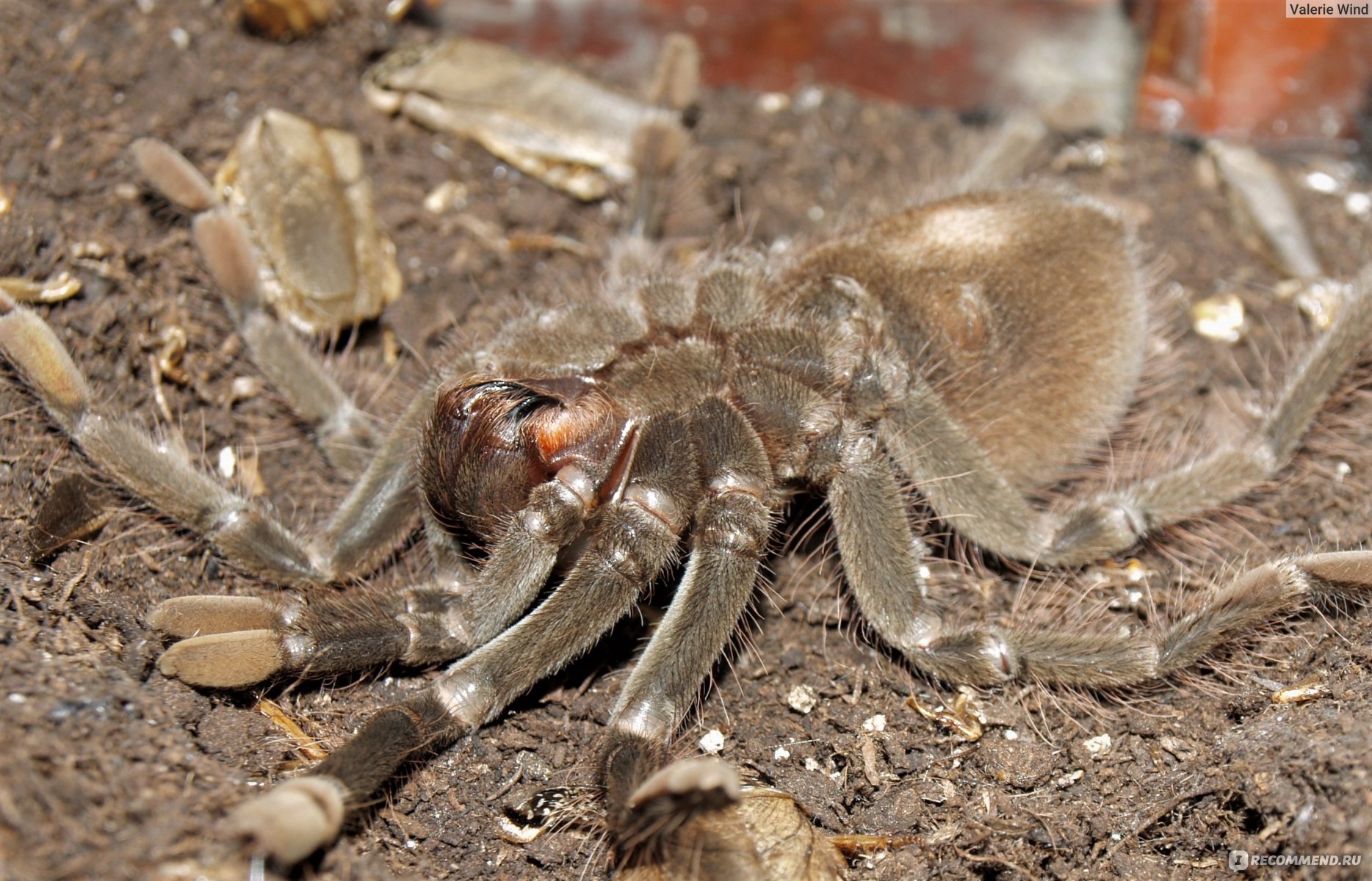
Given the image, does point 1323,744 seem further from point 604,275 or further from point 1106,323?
point 604,275

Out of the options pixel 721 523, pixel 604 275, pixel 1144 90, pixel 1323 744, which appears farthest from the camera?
pixel 1144 90

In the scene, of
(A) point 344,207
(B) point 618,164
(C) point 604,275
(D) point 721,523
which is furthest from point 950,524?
(A) point 344,207

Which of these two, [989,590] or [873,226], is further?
[873,226]

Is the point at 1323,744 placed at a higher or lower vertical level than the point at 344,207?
lower

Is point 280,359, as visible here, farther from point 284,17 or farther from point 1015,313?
point 1015,313

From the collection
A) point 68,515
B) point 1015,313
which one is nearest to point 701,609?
point 1015,313

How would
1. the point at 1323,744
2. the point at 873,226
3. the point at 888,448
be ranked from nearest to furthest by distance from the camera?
the point at 1323,744 → the point at 888,448 → the point at 873,226

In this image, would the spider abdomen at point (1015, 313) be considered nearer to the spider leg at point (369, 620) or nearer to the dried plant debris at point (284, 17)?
the spider leg at point (369, 620)
